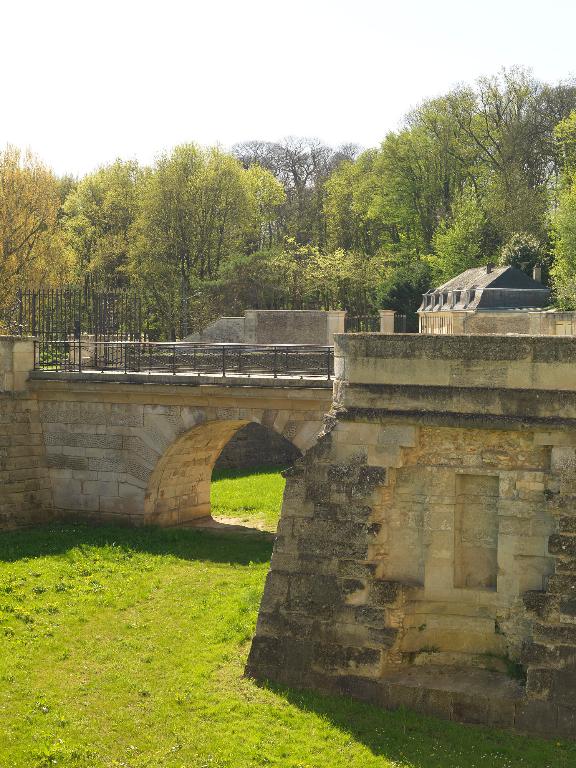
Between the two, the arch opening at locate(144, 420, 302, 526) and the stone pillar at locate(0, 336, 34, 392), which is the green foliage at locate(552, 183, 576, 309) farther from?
the stone pillar at locate(0, 336, 34, 392)

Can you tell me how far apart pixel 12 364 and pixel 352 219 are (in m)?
34.1

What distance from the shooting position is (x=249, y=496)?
25141 millimetres

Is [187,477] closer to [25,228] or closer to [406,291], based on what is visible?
[25,228]

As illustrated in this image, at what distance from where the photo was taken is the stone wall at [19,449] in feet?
71.0

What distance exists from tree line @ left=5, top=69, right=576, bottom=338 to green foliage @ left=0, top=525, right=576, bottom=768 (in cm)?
2135

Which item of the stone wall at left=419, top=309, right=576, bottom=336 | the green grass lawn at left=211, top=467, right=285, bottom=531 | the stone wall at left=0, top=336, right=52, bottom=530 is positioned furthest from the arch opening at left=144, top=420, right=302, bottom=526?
the stone wall at left=419, top=309, right=576, bottom=336

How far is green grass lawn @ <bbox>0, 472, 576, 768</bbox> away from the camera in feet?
34.4

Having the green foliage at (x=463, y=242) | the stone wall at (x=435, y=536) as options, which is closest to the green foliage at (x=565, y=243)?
the green foliage at (x=463, y=242)

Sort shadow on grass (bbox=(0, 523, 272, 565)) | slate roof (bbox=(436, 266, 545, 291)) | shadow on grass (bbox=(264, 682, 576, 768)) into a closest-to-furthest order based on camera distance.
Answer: shadow on grass (bbox=(264, 682, 576, 768))
shadow on grass (bbox=(0, 523, 272, 565))
slate roof (bbox=(436, 266, 545, 291))

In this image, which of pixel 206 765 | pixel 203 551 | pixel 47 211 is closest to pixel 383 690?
pixel 206 765

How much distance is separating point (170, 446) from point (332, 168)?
4199 cm

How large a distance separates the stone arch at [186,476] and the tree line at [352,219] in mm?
15663

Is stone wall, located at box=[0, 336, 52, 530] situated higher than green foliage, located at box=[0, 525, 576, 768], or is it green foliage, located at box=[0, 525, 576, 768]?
stone wall, located at box=[0, 336, 52, 530]

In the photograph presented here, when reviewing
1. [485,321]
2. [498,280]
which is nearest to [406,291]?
[498,280]
